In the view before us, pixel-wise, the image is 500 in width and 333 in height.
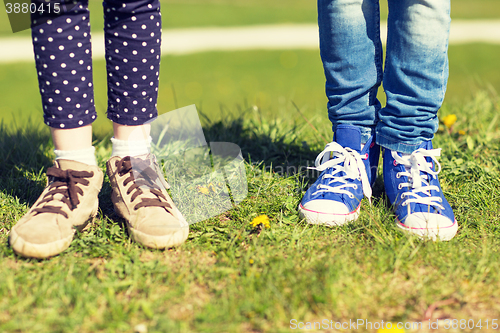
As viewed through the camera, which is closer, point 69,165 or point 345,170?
point 69,165

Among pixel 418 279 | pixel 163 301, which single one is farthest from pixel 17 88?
pixel 418 279

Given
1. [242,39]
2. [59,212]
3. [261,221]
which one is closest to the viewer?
[59,212]

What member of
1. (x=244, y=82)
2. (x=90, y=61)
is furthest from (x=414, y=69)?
(x=244, y=82)

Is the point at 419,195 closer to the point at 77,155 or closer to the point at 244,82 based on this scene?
the point at 77,155

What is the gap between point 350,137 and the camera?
1646 mm

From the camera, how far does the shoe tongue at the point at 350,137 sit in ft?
5.38

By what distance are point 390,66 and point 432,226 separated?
61cm

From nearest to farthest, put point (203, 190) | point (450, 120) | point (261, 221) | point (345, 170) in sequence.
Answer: point (261, 221), point (345, 170), point (203, 190), point (450, 120)

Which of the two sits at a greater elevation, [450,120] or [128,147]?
[128,147]

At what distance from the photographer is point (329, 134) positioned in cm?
238

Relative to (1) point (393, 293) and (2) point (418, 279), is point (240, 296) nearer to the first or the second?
(1) point (393, 293)

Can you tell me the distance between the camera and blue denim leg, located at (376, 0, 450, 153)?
141 centimetres

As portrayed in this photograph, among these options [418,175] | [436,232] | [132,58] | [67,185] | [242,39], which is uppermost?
[132,58]

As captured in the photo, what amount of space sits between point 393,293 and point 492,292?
0.30 metres
